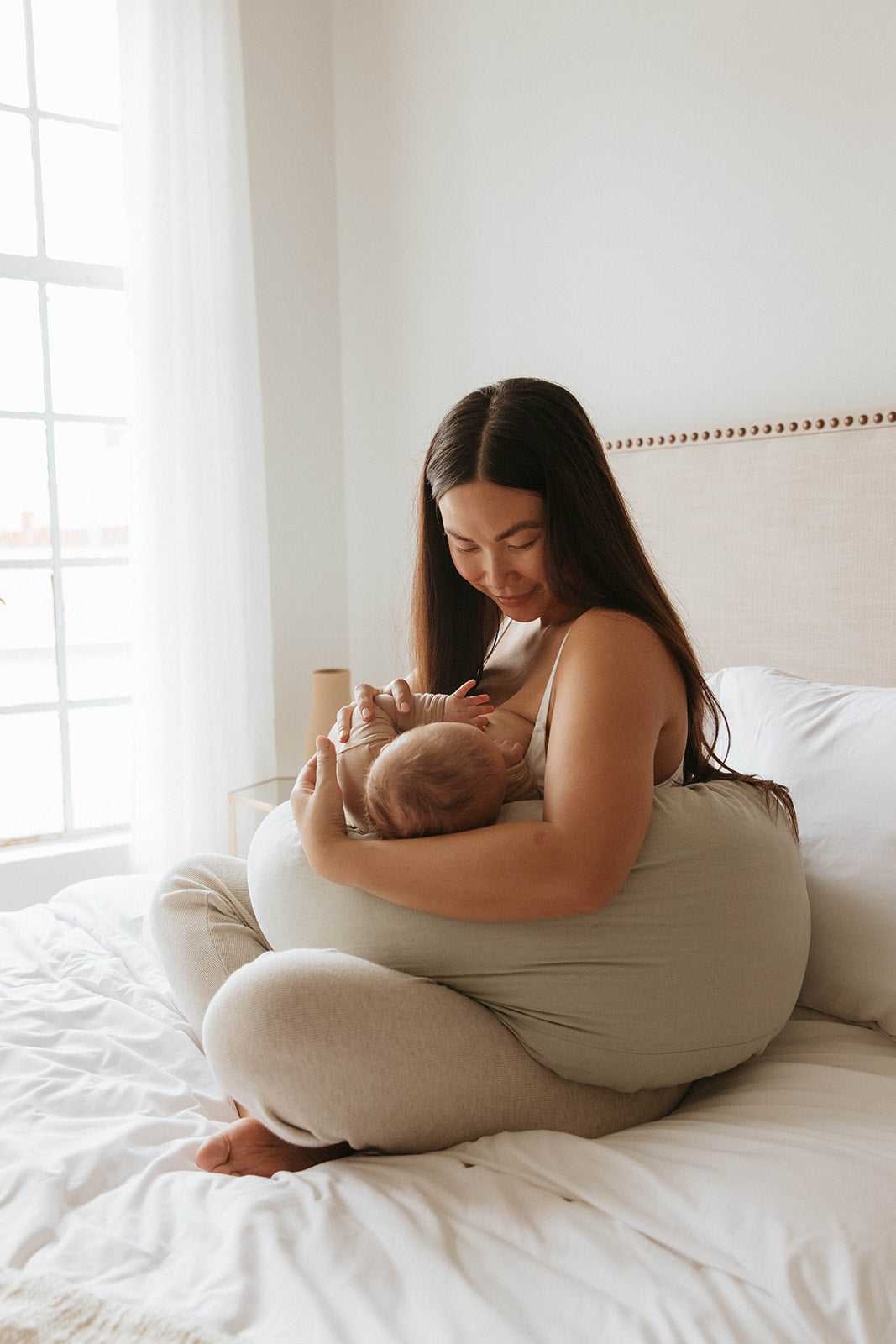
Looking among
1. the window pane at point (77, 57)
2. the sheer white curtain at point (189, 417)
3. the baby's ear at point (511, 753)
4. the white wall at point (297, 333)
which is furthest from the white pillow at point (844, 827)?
the window pane at point (77, 57)

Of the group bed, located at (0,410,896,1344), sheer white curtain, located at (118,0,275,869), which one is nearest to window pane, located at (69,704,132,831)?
sheer white curtain, located at (118,0,275,869)

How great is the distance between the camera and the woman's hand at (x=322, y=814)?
3.96ft

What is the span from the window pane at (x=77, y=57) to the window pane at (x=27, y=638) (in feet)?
4.31

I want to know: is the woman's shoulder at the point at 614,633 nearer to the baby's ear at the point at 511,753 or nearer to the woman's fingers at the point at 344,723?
the baby's ear at the point at 511,753

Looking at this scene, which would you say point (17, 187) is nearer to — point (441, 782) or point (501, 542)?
point (501, 542)

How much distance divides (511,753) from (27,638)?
2215 mm

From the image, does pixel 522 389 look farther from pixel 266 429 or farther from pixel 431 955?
pixel 266 429

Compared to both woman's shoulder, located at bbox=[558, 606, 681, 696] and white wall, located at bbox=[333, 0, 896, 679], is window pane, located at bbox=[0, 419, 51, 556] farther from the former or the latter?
woman's shoulder, located at bbox=[558, 606, 681, 696]

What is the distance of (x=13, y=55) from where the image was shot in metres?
2.87

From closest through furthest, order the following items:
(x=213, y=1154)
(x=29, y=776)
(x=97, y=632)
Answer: (x=213, y=1154) < (x=29, y=776) < (x=97, y=632)

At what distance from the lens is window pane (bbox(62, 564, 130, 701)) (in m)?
3.14

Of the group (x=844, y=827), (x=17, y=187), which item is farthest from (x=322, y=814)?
(x=17, y=187)

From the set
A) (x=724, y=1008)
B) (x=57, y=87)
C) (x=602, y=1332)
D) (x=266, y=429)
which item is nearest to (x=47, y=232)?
(x=57, y=87)

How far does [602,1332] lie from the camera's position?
0.80 metres
